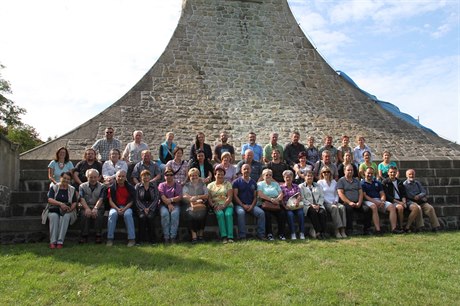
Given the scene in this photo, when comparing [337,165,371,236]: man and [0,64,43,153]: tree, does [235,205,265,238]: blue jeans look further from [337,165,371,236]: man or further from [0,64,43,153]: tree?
[0,64,43,153]: tree

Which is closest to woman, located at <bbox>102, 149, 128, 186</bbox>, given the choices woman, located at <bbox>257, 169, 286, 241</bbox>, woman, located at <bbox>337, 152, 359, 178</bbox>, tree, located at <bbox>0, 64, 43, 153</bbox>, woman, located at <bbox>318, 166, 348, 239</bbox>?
woman, located at <bbox>257, 169, 286, 241</bbox>

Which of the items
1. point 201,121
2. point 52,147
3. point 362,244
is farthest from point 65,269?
point 201,121

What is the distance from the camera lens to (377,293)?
3920 millimetres

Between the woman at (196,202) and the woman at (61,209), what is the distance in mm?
1649

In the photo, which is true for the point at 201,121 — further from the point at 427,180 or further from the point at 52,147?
the point at 427,180

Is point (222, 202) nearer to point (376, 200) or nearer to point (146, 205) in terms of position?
point (146, 205)

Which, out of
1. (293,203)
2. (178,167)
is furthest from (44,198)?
(293,203)

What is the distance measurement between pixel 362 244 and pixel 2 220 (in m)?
5.18

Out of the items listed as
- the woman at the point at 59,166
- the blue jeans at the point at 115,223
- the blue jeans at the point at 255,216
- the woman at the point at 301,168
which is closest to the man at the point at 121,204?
the blue jeans at the point at 115,223

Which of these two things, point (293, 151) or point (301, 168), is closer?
point (301, 168)

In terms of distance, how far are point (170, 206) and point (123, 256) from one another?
4.49ft

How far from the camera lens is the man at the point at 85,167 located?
21.9 feet

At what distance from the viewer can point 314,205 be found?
6699 mm

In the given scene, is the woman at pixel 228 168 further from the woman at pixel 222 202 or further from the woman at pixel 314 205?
the woman at pixel 314 205
